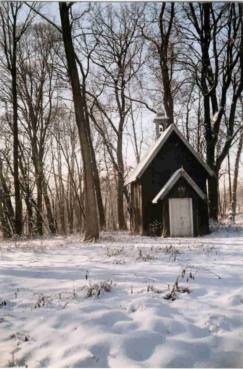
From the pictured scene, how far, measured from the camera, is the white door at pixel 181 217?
55.8 ft

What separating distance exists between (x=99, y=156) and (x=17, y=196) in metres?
16.2

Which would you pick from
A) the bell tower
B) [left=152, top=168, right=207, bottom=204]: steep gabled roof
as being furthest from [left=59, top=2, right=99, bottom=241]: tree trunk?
the bell tower

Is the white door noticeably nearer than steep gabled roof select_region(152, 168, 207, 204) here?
No

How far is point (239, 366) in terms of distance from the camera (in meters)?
3.49

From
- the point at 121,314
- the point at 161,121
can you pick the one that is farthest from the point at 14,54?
the point at 121,314

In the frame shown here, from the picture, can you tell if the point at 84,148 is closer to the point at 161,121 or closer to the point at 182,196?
the point at 182,196

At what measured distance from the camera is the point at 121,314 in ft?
15.1

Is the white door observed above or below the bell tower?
below

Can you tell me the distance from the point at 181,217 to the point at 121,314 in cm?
1278

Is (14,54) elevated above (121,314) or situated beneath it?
elevated above

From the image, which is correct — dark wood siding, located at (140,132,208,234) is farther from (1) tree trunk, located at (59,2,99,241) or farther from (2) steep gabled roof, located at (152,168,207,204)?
(1) tree trunk, located at (59,2,99,241)

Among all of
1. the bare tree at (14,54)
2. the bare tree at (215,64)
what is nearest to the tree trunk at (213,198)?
the bare tree at (215,64)

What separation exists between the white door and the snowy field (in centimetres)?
922

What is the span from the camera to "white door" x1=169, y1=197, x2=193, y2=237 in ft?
55.8
